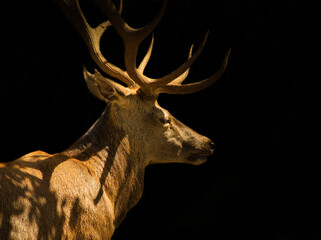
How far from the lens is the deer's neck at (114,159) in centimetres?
370

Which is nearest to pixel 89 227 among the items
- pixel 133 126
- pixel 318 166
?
pixel 133 126

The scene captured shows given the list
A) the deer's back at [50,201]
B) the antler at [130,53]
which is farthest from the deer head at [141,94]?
the deer's back at [50,201]

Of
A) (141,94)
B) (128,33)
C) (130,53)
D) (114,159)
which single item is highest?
(128,33)

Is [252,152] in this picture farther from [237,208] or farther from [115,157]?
[115,157]

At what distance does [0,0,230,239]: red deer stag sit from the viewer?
3086mm

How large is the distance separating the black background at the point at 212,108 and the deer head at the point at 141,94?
192 centimetres

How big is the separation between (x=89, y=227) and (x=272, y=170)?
367 centimetres

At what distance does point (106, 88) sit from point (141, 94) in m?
0.37

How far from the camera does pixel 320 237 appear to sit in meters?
6.27

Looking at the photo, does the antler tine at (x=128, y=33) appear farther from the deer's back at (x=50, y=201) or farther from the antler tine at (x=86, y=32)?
the deer's back at (x=50, y=201)

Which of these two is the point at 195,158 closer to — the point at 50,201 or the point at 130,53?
the point at 130,53

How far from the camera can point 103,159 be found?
3.74 meters

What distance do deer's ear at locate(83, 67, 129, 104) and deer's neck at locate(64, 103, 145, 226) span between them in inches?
7.0

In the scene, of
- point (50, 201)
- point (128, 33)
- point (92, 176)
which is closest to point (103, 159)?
point (92, 176)
